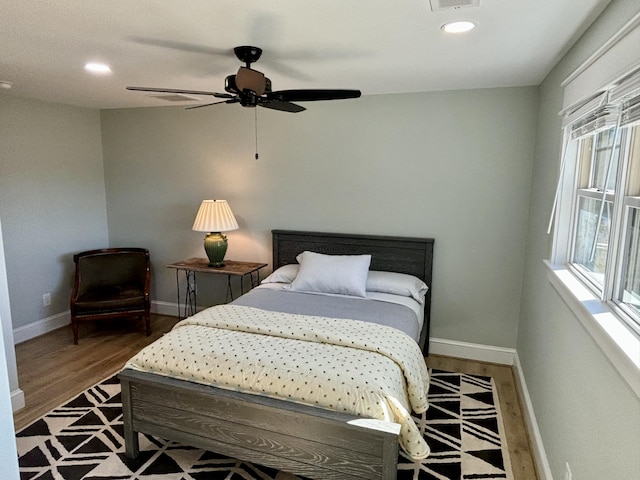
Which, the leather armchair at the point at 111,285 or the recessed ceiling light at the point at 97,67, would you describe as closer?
the recessed ceiling light at the point at 97,67

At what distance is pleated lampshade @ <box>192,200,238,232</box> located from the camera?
3795 millimetres

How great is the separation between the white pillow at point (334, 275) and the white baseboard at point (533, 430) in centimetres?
128

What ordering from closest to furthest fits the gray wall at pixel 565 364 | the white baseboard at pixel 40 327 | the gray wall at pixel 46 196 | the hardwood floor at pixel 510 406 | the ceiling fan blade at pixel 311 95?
the gray wall at pixel 565 364
the ceiling fan blade at pixel 311 95
the hardwood floor at pixel 510 406
the gray wall at pixel 46 196
the white baseboard at pixel 40 327

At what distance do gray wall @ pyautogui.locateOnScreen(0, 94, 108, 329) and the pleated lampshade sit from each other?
59.1 inches

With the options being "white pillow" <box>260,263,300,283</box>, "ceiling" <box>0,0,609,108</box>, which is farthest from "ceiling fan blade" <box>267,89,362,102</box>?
"white pillow" <box>260,263,300,283</box>

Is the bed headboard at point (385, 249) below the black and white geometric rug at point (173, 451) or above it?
above

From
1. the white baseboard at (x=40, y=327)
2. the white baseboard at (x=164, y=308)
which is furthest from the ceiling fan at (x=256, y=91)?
the white baseboard at (x=40, y=327)

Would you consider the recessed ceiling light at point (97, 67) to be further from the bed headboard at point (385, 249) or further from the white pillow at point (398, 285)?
the white pillow at point (398, 285)

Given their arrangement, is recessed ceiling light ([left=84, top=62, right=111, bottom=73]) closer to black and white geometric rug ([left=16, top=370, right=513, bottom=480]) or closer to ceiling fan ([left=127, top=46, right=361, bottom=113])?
ceiling fan ([left=127, top=46, right=361, bottom=113])

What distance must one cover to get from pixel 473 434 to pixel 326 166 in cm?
241

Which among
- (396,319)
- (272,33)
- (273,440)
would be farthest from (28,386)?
(272,33)

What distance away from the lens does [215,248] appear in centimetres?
388

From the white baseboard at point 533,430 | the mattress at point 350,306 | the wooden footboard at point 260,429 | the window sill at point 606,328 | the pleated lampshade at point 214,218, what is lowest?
the white baseboard at point 533,430

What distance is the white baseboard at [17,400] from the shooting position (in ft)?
8.98
